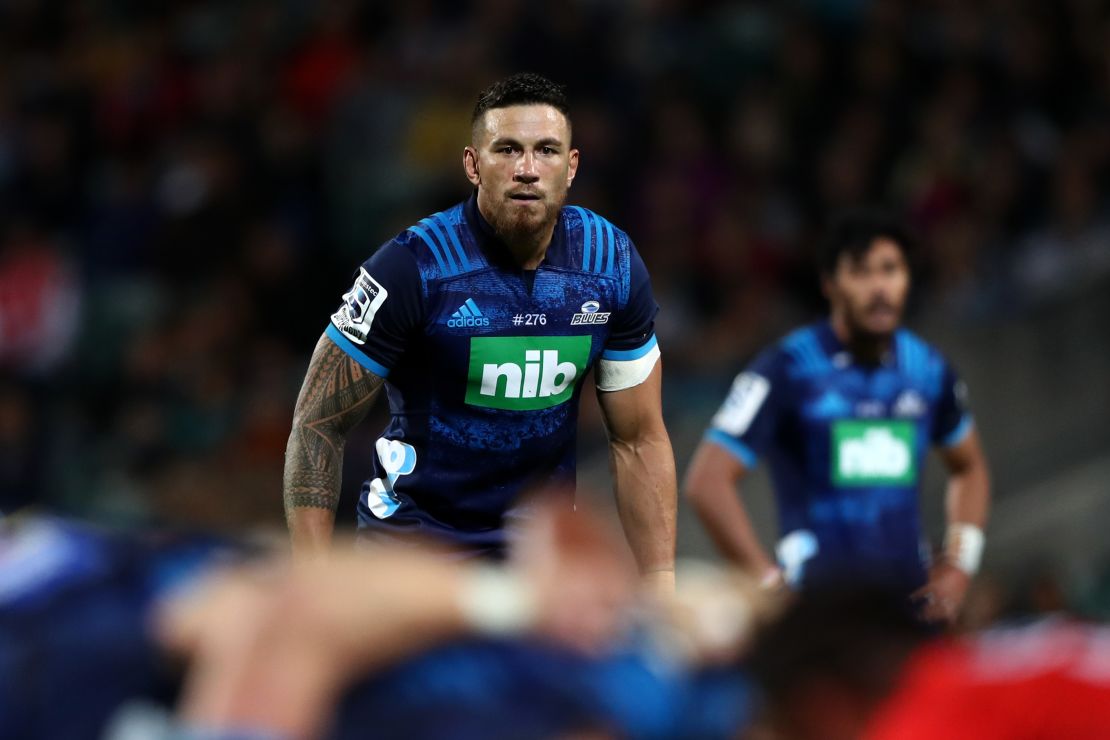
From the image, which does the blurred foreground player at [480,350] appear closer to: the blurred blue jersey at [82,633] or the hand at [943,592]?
the hand at [943,592]

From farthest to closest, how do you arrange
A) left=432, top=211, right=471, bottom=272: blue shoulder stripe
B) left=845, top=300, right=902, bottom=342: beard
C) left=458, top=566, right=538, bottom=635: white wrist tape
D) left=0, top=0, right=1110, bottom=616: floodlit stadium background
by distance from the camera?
left=0, top=0, right=1110, bottom=616: floodlit stadium background < left=845, top=300, right=902, bottom=342: beard < left=432, top=211, right=471, bottom=272: blue shoulder stripe < left=458, top=566, right=538, bottom=635: white wrist tape

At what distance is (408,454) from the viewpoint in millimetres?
4965

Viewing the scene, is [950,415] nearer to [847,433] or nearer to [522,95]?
[847,433]

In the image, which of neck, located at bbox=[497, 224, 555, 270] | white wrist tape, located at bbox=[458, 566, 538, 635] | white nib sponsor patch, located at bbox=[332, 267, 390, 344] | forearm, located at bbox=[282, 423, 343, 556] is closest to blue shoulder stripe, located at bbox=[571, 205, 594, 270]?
neck, located at bbox=[497, 224, 555, 270]

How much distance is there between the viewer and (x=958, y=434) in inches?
259

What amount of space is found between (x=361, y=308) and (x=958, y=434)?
2792 mm

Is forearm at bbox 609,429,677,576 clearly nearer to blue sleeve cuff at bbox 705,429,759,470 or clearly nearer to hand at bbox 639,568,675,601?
hand at bbox 639,568,675,601

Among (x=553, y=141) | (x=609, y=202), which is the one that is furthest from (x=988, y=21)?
(x=553, y=141)

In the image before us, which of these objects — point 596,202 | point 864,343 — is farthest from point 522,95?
point 596,202

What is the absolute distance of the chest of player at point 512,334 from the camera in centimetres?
485

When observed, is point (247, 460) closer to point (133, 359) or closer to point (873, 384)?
point (133, 359)

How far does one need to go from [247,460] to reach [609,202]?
2.59 metres

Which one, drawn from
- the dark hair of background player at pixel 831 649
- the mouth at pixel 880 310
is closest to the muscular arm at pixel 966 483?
the mouth at pixel 880 310

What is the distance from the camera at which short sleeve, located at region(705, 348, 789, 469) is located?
6.30 m
